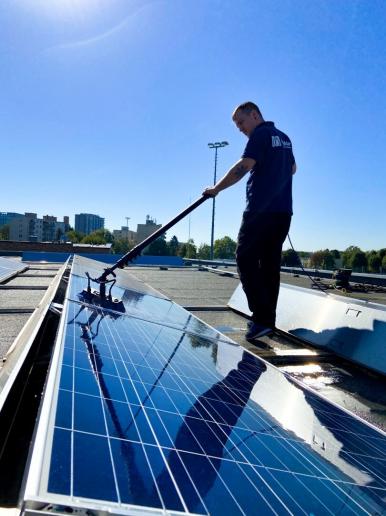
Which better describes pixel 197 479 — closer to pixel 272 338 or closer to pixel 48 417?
pixel 48 417

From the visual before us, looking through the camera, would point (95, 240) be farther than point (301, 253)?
Yes

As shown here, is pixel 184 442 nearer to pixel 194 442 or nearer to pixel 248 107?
pixel 194 442

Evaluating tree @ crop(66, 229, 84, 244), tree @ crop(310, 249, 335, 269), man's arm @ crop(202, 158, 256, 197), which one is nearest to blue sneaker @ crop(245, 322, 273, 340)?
man's arm @ crop(202, 158, 256, 197)

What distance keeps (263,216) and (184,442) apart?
3.01 meters

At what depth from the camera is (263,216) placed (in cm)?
390

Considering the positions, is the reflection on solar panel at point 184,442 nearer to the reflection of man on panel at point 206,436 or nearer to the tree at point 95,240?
the reflection of man on panel at point 206,436

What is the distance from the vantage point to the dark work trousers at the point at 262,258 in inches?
154

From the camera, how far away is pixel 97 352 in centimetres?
169

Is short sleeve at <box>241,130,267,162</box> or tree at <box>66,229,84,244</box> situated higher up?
tree at <box>66,229,84,244</box>

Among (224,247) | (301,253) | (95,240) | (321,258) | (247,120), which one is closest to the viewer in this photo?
(247,120)

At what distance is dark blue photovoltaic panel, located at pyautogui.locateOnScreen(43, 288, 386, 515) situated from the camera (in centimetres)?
80

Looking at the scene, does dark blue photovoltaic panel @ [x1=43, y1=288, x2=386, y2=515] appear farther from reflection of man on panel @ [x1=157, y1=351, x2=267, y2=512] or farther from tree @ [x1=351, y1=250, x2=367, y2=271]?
tree @ [x1=351, y1=250, x2=367, y2=271]

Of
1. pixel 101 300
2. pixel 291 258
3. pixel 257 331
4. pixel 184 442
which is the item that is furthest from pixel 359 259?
pixel 184 442

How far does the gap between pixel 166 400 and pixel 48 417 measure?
21.4 inches
